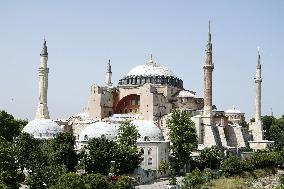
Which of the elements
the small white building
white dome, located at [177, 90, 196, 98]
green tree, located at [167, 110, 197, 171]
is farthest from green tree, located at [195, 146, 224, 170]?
white dome, located at [177, 90, 196, 98]

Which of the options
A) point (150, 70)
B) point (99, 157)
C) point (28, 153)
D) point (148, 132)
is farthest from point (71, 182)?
point (150, 70)

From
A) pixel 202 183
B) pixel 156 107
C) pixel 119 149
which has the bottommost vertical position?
pixel 202 183

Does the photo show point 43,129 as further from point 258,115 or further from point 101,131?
point 258,115

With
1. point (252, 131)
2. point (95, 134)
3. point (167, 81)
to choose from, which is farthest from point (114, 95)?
point (252, 131)

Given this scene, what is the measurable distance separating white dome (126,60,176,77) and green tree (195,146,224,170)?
11.3 meters

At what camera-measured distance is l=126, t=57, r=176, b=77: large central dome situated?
44.0 meters

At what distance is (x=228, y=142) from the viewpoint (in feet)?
136

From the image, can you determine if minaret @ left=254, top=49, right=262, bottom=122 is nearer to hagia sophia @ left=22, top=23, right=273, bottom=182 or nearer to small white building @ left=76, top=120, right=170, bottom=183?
hagia sophia @ left=22, top=23, right=273, bottom=182

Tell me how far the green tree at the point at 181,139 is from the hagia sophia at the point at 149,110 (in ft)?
2.59

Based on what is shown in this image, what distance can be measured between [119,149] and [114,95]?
1394cm

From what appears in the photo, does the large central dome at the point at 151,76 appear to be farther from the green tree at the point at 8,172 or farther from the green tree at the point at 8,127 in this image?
the green tree at the point at 8,172

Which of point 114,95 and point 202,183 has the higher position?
point 114,95

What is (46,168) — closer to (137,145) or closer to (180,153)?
(137,145)

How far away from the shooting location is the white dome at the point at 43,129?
3475cm
